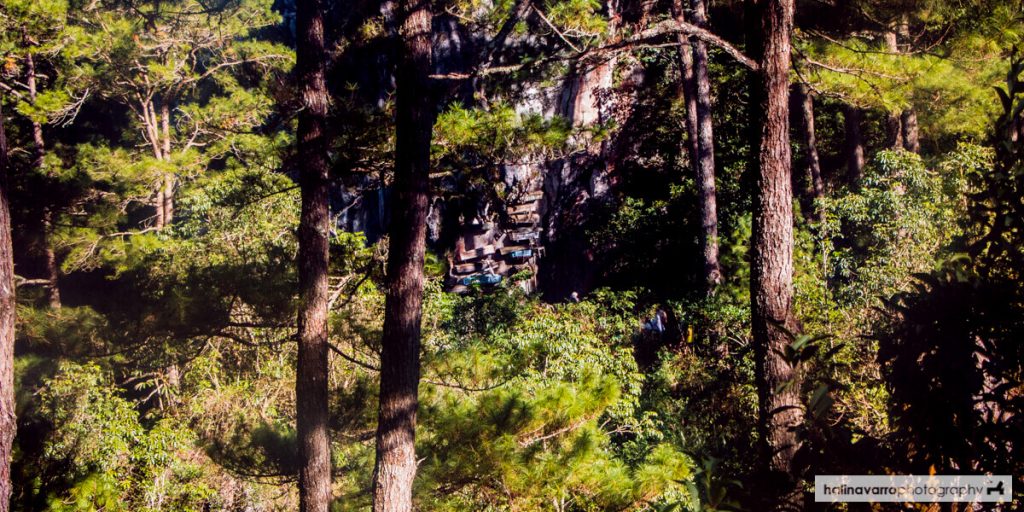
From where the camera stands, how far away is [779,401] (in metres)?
3.08

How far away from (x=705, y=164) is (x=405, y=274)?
860 centimetres

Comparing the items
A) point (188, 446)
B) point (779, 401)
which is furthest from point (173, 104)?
point (779, 401)

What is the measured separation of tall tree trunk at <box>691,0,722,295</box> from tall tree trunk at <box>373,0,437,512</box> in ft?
26.7

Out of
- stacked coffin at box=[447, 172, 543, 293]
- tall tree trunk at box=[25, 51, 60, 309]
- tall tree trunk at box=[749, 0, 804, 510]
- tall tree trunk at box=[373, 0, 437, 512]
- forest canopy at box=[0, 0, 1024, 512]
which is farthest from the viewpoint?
stacked coffin at box=[447, 172, 543, 293]

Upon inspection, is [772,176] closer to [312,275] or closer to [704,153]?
[312,275]

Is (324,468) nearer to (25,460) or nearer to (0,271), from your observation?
(25,460)

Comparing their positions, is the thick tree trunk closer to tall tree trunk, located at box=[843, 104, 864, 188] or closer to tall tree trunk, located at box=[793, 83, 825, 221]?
tall tree trunk, located at box=[843, 104, 864, 188]

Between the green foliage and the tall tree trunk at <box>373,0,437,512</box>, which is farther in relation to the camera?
the green foliage

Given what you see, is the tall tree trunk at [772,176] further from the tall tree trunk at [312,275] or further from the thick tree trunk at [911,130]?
the thick tree trunk at [911,130]

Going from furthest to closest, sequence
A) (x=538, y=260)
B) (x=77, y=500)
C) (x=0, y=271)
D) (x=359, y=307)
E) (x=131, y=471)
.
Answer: (x=538, y=260) < (x=359, y=307) < (x=131, y=471) < (x=77, y=500) < (x=0, y=271)

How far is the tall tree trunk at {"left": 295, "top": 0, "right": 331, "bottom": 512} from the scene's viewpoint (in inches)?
209

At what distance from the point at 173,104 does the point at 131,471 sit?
56.0ft

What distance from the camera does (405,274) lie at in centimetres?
468

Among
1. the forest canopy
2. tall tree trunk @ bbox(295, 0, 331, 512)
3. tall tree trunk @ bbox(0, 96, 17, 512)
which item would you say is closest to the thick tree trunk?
the forest canopy
